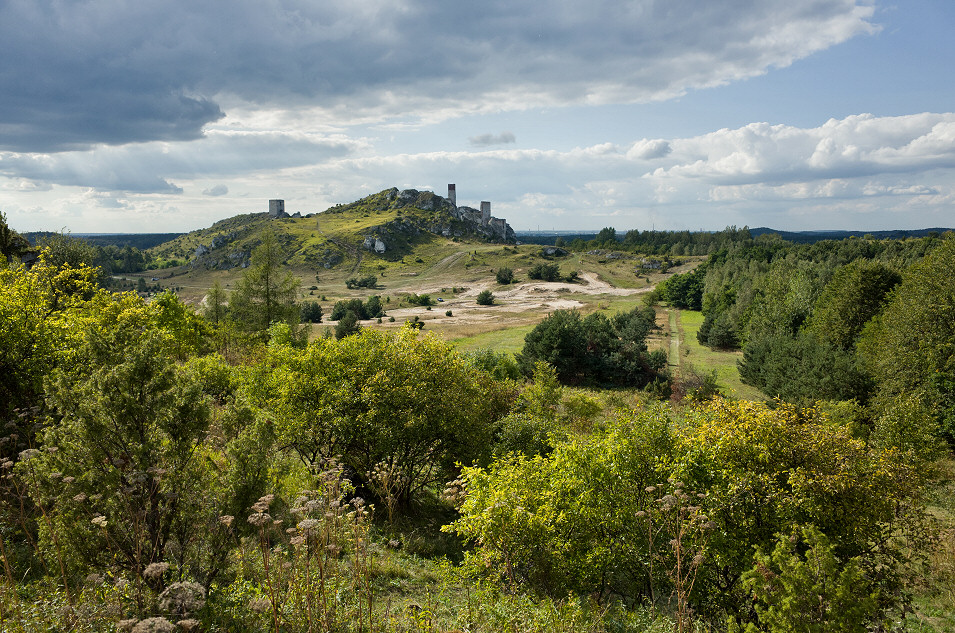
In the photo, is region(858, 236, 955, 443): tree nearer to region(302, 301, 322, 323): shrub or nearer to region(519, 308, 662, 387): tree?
region(519, 308, 662, 387): tree

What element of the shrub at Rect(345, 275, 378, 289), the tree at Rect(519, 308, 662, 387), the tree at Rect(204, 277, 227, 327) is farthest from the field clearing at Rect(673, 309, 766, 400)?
the shrub at Rect(345, 275, 378, 289)

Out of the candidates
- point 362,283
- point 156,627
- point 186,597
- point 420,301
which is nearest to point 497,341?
point 420,301

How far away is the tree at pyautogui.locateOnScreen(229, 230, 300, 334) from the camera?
42156mm

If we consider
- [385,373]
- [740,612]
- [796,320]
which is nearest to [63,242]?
[385,373]

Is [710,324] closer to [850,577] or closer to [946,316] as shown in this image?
[946,316]

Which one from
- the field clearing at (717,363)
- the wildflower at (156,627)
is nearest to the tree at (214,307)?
the wildflower at (156,627)

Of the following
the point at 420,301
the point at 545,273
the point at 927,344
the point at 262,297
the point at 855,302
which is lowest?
the point at 420,301

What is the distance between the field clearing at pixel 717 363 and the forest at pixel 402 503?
2420 centimetres

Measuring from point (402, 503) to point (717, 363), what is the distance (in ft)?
185

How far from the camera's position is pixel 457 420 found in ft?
53.3

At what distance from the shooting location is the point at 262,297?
4266 cm

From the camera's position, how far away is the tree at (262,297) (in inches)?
1660

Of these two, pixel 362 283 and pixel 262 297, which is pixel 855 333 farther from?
pixel 362 283

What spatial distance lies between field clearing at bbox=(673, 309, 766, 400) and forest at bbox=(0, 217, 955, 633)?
79.4 ft
